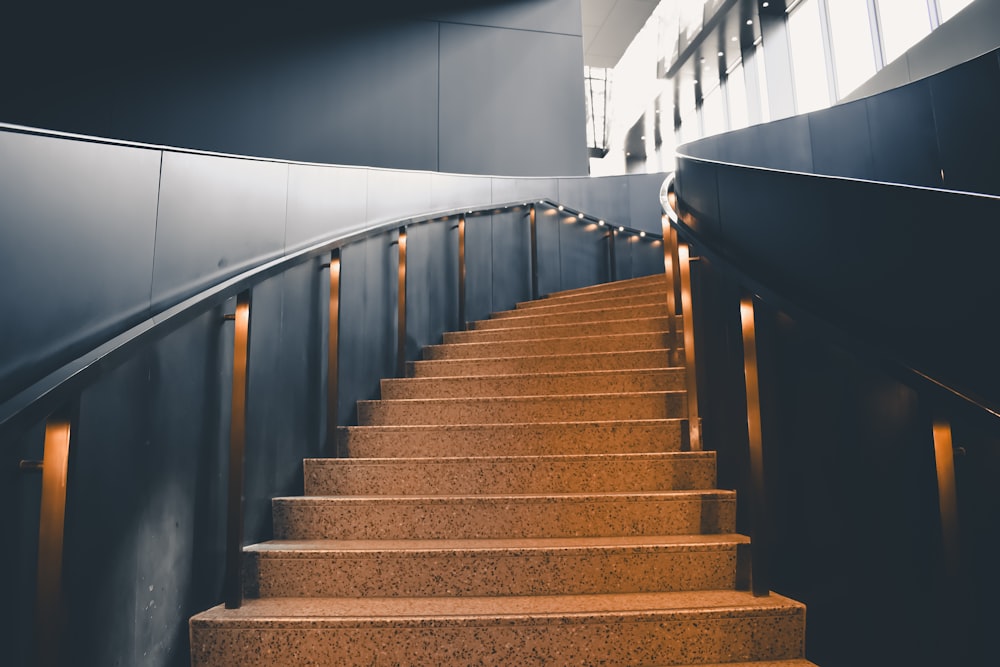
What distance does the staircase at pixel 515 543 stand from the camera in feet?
6.61

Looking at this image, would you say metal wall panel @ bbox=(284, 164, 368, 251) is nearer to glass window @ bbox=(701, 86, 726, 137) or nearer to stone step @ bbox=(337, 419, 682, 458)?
stone step @ bbox=(337, 419, 682, 458)

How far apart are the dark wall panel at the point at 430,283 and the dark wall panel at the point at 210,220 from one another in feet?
5.08

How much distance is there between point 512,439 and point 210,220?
1.55 metres

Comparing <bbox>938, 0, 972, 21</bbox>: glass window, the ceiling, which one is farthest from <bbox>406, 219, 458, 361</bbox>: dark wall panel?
the ceiling

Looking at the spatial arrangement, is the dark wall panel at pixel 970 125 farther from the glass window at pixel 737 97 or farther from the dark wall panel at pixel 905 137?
the glass window at pixel 737 97

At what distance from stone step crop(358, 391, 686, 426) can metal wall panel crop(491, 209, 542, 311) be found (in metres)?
2.48

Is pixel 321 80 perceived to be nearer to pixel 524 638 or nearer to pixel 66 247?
pixel 66 247

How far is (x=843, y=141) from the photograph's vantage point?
5160 millimetres

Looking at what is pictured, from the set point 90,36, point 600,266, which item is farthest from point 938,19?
point 90,36

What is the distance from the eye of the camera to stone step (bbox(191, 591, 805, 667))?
6.59 ft

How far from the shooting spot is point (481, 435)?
3125mm

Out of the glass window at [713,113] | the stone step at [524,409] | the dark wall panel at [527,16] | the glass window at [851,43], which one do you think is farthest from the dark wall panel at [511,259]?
the glass window at [713,113]

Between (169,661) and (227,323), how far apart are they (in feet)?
3.56

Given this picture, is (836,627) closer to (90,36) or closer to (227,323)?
(227,323)
